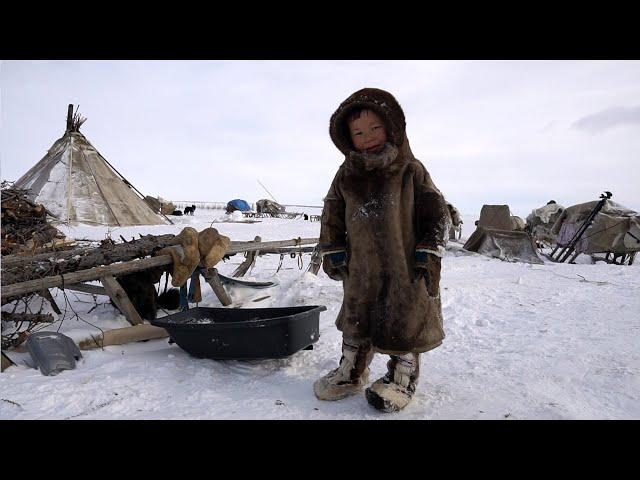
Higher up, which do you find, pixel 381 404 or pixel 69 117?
pixel 69 117

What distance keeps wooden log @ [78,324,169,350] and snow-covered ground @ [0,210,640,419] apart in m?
0.07

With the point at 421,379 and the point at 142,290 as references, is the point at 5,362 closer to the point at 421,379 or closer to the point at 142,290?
the point at 142,290

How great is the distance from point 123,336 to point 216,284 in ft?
4.41

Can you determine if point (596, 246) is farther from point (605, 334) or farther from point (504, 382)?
point (504, 382)

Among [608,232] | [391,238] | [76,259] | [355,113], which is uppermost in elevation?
[355,113]

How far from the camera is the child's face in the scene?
8.58 feet

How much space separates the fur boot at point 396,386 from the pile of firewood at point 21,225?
4170 mm

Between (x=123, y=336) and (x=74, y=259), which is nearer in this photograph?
(x=123, y=336)

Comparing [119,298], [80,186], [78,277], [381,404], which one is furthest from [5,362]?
[80,186]

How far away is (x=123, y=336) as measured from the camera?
11.9 ft

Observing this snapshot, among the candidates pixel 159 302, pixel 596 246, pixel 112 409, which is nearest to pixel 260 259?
pixel 159 302

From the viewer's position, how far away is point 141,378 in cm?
286

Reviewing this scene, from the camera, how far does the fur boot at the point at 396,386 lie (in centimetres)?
243

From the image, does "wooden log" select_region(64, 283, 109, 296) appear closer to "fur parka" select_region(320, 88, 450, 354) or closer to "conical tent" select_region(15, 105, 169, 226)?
"fur parka" select_region(320, 88, 450, 354)
